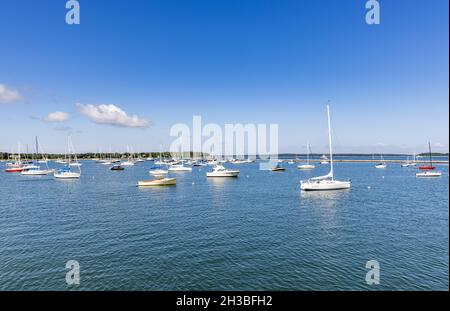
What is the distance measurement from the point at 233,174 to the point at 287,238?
72.4 m

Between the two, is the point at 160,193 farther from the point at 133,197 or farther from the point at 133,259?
the point at 133,259

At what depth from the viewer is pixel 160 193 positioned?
61.2 m

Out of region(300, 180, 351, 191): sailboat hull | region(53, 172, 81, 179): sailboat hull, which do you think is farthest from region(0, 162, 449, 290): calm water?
region(53, 172, 81, 179): sailboat hull

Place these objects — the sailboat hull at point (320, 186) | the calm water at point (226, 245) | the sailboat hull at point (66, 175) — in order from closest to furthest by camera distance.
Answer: the calm water at point (226, 245) < the sailboat hull at point (320, 186) < the sailboat hull at point (66, 175)

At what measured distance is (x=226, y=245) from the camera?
87.2 feet

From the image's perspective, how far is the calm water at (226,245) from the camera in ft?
64.0

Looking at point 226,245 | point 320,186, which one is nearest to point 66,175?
point 320,186

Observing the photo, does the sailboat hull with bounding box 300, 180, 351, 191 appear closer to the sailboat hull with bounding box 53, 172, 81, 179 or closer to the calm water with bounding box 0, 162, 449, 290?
the calm water with bounding box 0, 162, 449, 290

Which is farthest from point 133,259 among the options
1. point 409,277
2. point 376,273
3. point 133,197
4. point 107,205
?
point 133,197

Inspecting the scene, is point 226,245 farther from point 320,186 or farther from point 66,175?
point 66,175

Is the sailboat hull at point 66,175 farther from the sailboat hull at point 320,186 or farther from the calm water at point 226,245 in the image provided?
the sailboat hull at point 320,186

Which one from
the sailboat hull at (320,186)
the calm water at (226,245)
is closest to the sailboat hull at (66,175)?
the calm water at (226,245)

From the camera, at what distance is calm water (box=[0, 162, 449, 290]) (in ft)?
64.0

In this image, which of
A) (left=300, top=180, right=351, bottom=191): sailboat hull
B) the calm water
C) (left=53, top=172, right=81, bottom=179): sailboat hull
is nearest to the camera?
the calm water
